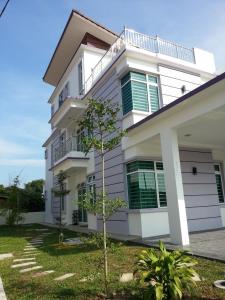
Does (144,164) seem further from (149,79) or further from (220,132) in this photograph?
(149,79)

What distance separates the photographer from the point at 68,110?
14.0 m

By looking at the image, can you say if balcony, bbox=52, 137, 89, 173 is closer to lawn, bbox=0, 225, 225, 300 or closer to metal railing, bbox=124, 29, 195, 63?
metal railing, bbox=124, 29, 195, 63

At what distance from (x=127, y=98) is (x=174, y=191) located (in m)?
4.46

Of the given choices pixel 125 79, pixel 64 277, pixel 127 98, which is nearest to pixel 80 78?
pixel 125 79

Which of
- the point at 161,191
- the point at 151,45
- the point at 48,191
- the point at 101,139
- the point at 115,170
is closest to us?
the point at 101,139

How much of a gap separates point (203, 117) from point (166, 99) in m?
4.21

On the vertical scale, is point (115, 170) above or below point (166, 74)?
below

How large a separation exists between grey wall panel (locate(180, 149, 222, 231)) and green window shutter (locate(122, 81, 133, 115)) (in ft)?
8.79

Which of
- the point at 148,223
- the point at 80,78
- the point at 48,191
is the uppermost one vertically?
the point at 80,78

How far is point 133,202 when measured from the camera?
10070mm

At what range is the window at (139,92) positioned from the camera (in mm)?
10453

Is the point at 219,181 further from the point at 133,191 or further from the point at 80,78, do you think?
the point at 80,78

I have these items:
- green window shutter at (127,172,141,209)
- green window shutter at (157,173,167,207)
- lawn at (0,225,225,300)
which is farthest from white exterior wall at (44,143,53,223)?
lawn at (0,225,225,300)

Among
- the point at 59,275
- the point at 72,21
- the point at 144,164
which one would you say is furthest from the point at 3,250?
the point at 72,21
